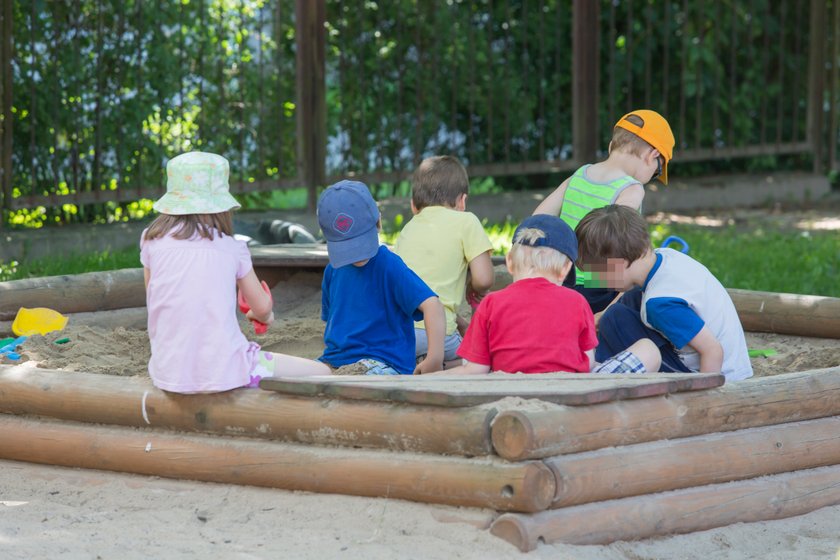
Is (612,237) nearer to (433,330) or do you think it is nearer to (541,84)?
(433,330)

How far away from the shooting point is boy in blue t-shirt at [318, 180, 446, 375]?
424cm

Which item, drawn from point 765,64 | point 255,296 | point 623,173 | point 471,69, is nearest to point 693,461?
point 255,296

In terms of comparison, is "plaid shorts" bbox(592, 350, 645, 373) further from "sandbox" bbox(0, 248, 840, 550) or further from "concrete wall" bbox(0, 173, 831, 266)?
"concrete wall" bbox(0, 173, 831, 266)

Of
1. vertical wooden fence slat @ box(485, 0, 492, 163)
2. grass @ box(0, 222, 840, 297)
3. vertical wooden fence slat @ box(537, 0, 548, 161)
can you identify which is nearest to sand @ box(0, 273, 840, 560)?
grass @ box(0, 222, 840, 297)

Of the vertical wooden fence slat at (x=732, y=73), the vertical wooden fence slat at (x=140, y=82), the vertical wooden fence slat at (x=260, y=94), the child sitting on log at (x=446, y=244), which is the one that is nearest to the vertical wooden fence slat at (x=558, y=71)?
the vertical wooden fence slat at (x=732, y=73)

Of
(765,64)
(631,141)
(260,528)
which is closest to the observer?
(260,528)

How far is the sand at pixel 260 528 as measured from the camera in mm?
3186

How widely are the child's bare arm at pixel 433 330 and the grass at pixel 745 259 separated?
2481mm

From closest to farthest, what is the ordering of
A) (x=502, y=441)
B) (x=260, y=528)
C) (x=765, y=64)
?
(x=502, y=441) → (x=260, y=528) → (x=765, y=64)

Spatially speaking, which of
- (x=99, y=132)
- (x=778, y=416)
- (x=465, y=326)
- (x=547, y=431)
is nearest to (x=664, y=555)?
(x=547, y=431)

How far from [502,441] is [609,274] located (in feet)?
3.80

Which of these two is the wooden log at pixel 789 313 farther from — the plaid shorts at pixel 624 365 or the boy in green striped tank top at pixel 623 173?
the plaid shorts at pixel 624 365

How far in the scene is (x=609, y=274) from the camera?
13.9ft

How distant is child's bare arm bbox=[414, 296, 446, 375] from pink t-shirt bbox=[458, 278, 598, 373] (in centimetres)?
38
